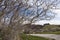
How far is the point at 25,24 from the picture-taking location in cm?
944

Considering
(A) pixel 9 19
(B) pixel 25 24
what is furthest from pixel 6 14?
(B) pixel 25 24

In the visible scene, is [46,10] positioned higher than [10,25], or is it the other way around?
[46,10]

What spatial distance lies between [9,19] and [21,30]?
84 centimetres

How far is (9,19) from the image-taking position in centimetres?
905

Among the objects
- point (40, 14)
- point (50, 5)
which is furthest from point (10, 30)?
point (50, 5)

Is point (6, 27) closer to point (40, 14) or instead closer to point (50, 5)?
Answer: point (40, 14)

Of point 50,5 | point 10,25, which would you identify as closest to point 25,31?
point 10,25

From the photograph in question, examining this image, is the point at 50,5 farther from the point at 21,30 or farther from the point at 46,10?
the point at 21,30

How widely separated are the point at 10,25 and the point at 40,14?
4.67 feet

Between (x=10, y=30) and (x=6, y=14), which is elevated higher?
(x=6, y=14)

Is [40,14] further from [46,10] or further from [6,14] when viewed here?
[6,14]

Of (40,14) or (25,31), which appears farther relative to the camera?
(25,31)

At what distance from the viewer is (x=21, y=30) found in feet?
31.1

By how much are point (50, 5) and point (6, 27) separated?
A: 2.19 meters
